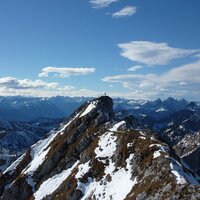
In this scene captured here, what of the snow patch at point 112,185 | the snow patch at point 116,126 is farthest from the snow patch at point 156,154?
the snow patch at point 116,126

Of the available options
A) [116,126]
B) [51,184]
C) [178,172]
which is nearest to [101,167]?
[116,126]

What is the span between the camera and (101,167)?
127812mm

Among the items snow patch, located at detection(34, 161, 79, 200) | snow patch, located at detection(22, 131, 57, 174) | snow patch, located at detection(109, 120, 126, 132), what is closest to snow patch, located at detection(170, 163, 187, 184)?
snow patch, located at detection(109, 120, 126, 132)

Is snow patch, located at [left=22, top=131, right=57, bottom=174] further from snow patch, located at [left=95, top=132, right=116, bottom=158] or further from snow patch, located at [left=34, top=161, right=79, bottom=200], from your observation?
snow patch, located at [left=95, top=132, right=116, bottom=158]

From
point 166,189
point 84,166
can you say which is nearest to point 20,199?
point 84,166

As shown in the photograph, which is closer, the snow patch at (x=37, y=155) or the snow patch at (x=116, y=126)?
the snow patch at (x=116, y=126)

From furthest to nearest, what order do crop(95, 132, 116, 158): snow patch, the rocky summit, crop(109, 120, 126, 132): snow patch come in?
crop(109, 120, 126, 132): snow patch < crop(95, 132, 116, 158): snow patch < the rocky summit

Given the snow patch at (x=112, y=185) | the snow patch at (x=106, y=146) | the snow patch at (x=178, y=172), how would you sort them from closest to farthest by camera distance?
the snow patch at (x=178, y=172) < the snow patch at (x=112, y=185) < the snow patch at (x=106, y=146)

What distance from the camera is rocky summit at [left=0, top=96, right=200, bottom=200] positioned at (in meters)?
89.8

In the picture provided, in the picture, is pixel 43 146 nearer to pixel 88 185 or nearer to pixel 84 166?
pixel 84 166

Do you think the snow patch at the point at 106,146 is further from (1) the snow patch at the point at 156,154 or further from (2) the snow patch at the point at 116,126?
(1) the snow patch at the point at 156,154

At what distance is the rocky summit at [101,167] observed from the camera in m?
89.8

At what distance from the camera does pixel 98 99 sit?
195125 millimetres

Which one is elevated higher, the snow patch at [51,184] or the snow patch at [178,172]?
the snow patch at [178,172]
